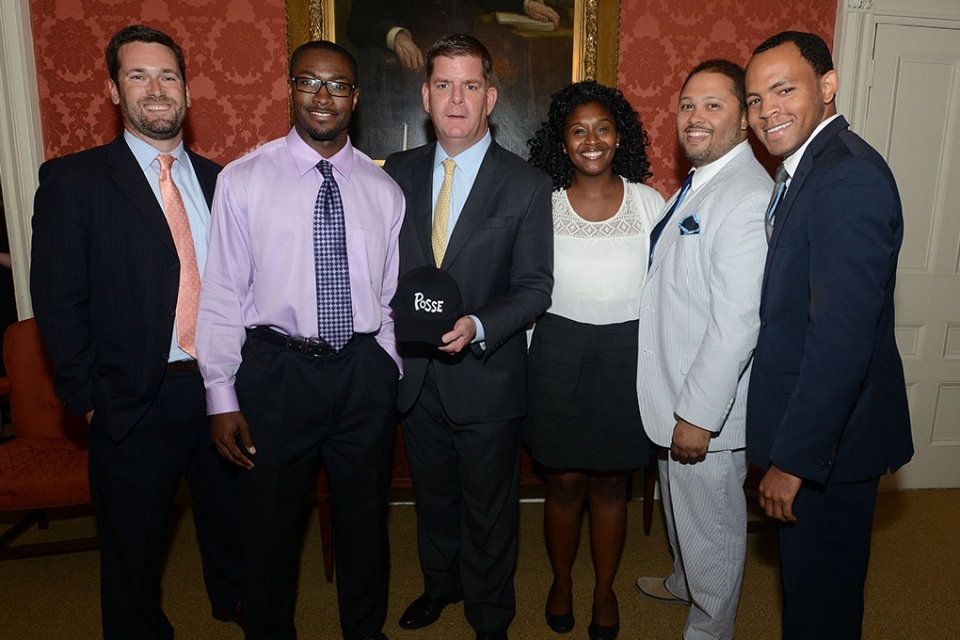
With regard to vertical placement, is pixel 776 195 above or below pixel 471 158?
below

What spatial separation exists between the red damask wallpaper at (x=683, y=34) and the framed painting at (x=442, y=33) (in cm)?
13

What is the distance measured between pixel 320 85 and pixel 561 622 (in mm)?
2154

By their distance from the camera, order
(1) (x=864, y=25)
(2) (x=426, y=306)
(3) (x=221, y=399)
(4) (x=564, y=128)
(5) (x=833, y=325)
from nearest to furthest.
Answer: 1. (5) (x=833, y=325)
2. (2) (x=426, y=306)
3. (3) (x=221, y=399)
4. (4) (x=564, y=128)
5. (1) (x=864, y=25)

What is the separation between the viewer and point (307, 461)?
2104mm

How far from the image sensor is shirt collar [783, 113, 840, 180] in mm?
1695

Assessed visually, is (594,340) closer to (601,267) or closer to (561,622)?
(601,267)

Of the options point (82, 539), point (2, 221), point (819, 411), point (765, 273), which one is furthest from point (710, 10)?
point (2, 221)

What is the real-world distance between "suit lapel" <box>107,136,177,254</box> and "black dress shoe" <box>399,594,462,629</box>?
1.64 m

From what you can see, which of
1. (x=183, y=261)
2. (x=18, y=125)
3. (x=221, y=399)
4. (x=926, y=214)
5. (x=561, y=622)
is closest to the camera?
(x=221, y=399)

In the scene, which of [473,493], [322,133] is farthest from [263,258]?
[473,493]

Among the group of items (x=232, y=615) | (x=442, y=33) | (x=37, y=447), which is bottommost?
(x=232, y=615)

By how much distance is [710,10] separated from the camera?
3529 millimetres

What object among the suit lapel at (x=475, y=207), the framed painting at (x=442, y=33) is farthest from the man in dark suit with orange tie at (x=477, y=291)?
the framed painting at (x=442, y=33)

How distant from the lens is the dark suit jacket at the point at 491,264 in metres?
2.13
